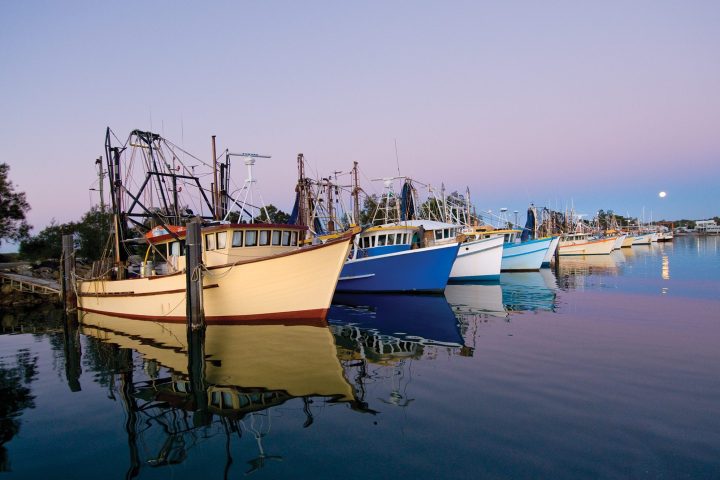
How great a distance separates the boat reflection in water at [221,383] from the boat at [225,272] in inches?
→ 36.7

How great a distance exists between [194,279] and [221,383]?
613cm

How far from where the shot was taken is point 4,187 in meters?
33.3

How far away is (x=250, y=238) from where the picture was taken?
54.3 feet

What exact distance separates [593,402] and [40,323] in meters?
21.4

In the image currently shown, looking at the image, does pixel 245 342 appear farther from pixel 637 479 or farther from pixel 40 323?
pixel 40 323

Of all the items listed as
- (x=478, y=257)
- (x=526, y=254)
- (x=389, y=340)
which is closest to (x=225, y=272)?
(x=389, y=340)

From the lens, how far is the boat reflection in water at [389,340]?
832 cm

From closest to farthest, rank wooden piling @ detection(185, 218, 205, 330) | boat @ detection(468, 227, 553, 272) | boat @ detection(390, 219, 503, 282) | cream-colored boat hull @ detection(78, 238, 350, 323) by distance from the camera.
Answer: wooden piling @ detection(185, 218, 205, 330) → cream-colored boat hull @ detection(78, 238, 350, 323) → boat @ detection(390, 219, 503, 282) → boat @ detection(468, 227, 553, 272)

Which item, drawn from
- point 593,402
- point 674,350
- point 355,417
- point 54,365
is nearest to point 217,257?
point 54,365

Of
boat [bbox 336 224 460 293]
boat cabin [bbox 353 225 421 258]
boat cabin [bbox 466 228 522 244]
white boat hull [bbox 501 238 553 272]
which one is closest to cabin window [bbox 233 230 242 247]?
boat [bbox 336 224 460 293]

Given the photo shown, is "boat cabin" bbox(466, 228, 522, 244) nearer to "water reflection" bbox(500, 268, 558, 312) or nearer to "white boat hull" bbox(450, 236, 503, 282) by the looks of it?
"white boat hull" bbox(450, 236, 503, 282)

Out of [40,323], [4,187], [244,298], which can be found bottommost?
[40,323]

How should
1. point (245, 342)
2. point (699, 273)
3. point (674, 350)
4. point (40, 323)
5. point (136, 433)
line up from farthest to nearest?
point (699, 273), point (40, 323), point (245, 342), point (674, 350), point (136, 433)

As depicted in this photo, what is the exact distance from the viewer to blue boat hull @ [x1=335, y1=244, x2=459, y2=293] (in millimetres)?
23562
